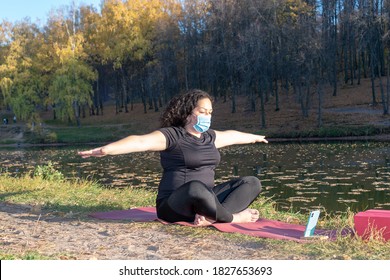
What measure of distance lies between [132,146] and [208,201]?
92 centimetres

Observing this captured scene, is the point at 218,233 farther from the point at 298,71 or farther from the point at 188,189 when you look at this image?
the point at 298,71

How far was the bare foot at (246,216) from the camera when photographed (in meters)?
5.68

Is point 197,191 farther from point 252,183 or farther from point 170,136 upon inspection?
point 252,183

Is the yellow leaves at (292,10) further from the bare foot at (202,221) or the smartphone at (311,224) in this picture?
the smartphone at (311,224)

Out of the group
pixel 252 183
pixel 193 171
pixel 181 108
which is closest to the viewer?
pixel 193 171

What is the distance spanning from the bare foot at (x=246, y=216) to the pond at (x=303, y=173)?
11.1 feet

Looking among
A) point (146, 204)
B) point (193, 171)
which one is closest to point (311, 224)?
point (193, 171)

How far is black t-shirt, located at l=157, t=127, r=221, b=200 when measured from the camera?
5516 millimetres

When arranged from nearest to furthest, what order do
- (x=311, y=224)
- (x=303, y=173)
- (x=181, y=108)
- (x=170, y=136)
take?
(x=311, y=224) < (x=170, y=136) < (x=181, y=108) < (x=303, y=173)

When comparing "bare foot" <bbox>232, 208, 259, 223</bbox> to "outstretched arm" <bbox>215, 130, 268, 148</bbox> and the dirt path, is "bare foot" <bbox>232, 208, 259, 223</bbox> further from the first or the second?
"outstretched arm" <bbox>215, 130, 268, 148</bbox>

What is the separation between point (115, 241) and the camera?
4867 mm

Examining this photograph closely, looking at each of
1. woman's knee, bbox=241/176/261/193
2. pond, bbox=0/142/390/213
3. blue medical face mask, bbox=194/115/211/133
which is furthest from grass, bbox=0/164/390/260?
pond, bbox=0/142/390/213

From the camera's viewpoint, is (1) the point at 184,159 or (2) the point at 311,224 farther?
(1) the point at 184,159

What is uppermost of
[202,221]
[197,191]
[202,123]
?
[202,123]
